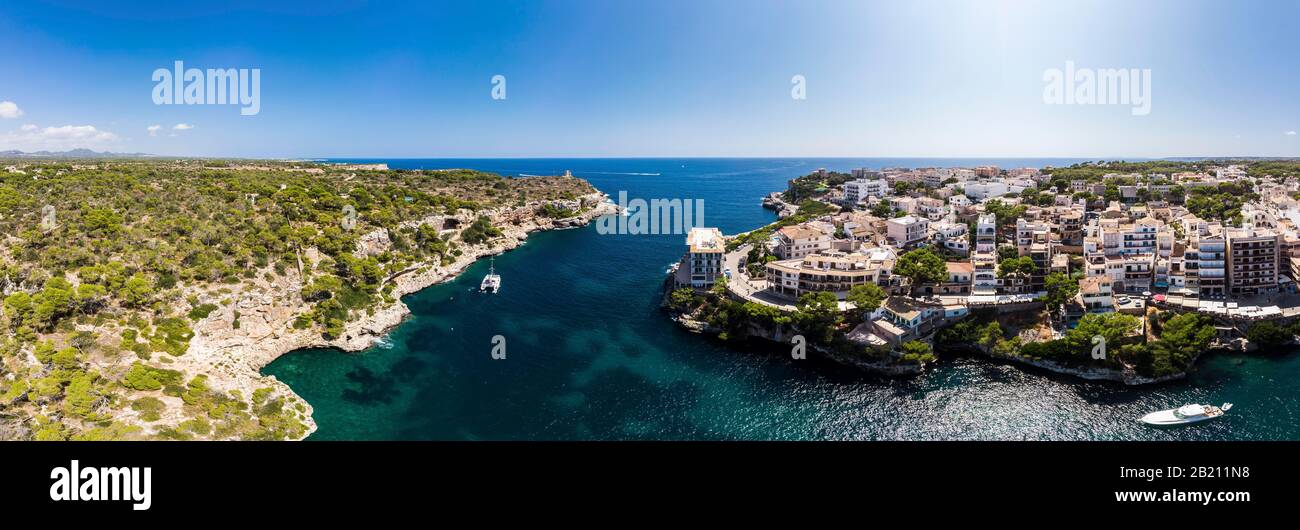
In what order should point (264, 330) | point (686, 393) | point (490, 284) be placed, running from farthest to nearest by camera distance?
point (490, 284), point (264, 330), point (686, 393)

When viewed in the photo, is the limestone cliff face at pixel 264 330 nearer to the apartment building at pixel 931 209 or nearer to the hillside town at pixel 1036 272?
the hillside town at pixel 1036 272

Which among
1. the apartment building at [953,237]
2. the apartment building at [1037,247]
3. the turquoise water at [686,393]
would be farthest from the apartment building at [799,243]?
the apartment building at [1037,247]

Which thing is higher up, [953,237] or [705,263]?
[953,237]

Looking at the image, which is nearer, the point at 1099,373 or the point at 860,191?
the point at 1099,373

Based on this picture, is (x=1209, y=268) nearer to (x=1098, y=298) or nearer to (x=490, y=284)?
(x=1098, y=298)

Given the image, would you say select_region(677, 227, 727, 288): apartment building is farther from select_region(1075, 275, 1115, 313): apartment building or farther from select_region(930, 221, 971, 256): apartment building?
select_region(1075, 275, 1115, 313): apartment building

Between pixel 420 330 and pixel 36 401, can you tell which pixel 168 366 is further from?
pixel 420 330

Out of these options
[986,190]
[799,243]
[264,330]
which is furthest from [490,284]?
[986,190]
